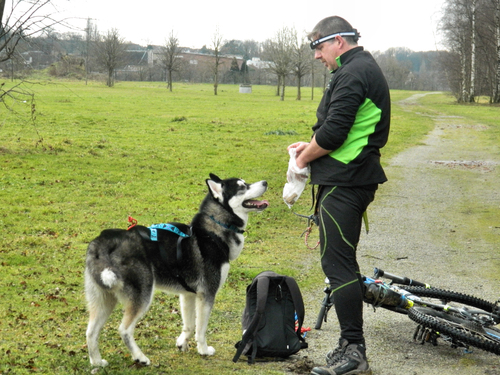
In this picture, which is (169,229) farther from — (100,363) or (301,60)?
(301,60)

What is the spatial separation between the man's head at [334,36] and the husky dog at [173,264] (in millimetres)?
1556

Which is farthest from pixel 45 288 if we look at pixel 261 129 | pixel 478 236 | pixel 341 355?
pixel 261 129

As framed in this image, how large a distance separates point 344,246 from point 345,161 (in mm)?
658

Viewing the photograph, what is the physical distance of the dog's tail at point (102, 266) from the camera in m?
3.97

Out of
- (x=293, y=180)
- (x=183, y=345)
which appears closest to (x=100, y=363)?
(x=183, y=345)

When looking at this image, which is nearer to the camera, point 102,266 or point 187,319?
point 102,266

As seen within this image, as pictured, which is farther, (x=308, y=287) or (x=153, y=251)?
(x=308, y=287)

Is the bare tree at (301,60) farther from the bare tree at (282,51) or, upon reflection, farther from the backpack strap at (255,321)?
the backpack strap at (255,321)

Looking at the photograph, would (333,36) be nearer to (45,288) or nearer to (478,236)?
(45,288)

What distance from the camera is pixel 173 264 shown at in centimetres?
438

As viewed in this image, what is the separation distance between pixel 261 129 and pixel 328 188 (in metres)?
22.1

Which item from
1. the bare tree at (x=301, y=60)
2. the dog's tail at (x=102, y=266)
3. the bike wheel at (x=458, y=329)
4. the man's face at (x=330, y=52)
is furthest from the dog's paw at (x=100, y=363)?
the bare tree at (x=301, y=60)

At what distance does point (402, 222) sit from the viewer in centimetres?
984

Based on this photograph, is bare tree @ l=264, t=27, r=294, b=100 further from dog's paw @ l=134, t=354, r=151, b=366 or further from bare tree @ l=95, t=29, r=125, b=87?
dog's paw @ l=134, t=354, r=151, b=366
